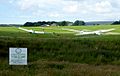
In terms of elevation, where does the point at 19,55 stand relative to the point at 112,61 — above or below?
above

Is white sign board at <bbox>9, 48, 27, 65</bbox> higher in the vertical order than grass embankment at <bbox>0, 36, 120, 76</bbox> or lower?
higher

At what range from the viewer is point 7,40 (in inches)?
1870

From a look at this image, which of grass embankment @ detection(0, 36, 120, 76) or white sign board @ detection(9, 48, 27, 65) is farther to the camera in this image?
grass embankment @ detection(0, 36, 120, 76)

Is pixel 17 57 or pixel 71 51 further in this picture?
pixel 71 51

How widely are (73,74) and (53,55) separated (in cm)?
2404

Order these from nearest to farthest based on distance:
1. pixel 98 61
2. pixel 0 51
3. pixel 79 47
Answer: pixel 98 61, pixel 0 51, pixel 79 47

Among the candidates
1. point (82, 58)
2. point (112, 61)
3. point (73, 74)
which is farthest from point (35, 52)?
point (73, 74)

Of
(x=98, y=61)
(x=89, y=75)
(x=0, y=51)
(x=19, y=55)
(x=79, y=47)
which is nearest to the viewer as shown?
(x=89, y=75)

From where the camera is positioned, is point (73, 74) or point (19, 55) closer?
point (73, 74)

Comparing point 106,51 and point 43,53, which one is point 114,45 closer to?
point 106,51

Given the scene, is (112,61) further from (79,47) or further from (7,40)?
(7,40)

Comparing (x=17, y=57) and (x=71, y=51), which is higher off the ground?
(x=17, y=57)

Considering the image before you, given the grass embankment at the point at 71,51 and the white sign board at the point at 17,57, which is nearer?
the white sign board at the point at 17,57

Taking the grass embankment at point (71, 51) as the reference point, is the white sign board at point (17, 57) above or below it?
above
